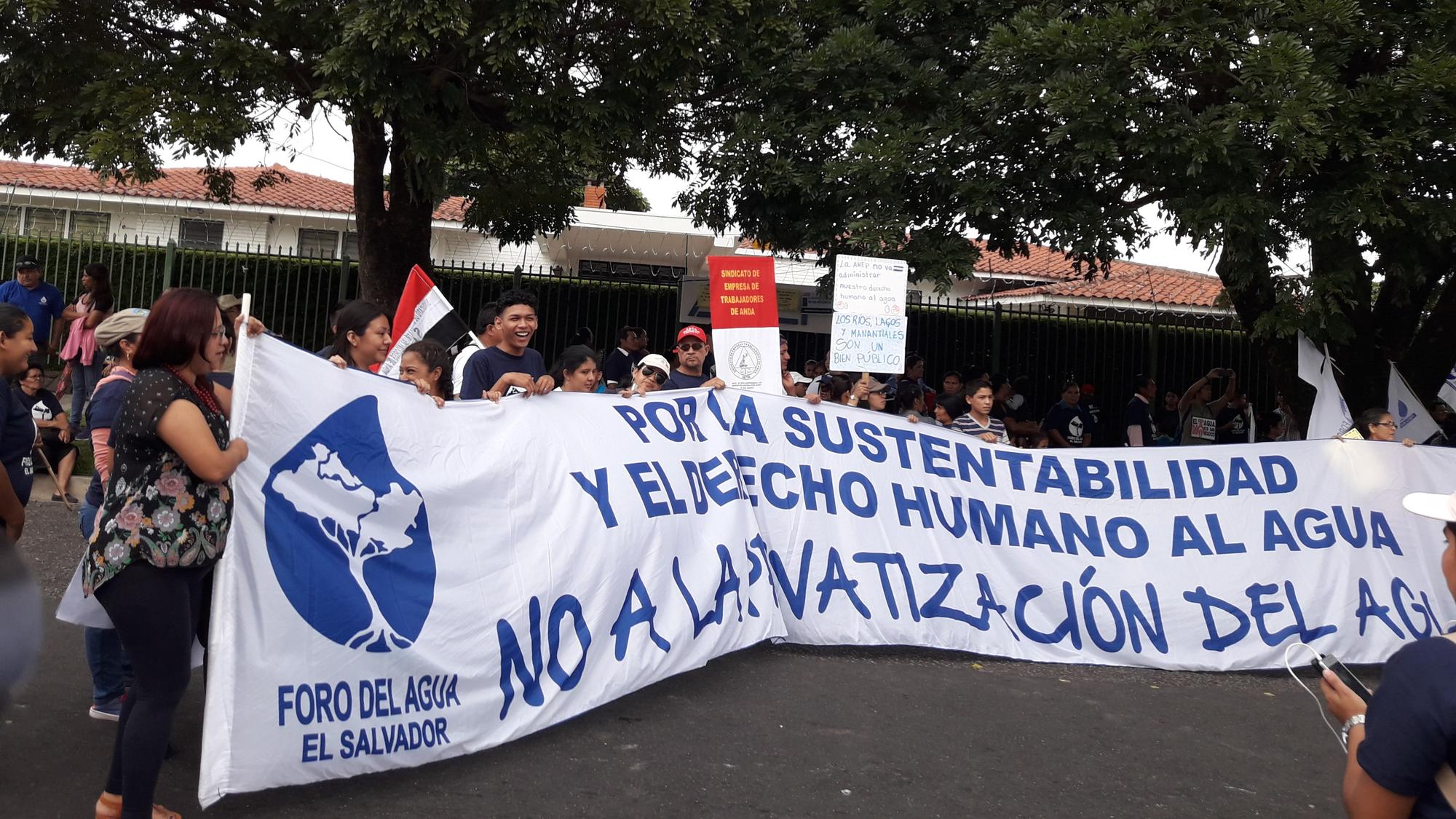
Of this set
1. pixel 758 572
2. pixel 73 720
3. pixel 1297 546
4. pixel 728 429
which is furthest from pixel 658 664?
pixel 1297 546

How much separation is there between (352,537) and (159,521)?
83 centimetres

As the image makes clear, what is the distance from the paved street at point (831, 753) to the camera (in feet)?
13.9

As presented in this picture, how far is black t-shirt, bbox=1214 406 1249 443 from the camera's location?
548 inches

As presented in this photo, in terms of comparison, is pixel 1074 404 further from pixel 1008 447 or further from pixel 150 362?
pixel 150 362

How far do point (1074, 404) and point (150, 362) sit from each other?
1134cm

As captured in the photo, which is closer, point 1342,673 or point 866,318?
point 1342,673

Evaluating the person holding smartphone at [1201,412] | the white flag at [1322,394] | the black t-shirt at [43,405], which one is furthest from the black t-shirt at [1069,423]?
the black t-shirt at [43,405]

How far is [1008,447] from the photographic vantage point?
7004 mm

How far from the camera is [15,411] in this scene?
4371 mm

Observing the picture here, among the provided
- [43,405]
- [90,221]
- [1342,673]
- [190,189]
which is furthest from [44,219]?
[1342,673]

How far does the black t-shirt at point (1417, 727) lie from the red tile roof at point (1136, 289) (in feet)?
80.6

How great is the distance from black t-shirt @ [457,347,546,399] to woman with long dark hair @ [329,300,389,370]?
0.90m

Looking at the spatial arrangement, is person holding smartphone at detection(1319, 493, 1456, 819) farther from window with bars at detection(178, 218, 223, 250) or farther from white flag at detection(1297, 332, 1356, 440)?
window with bars at detection(178, 218, 223, 250)

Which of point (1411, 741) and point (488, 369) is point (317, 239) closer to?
point (488, 369)
